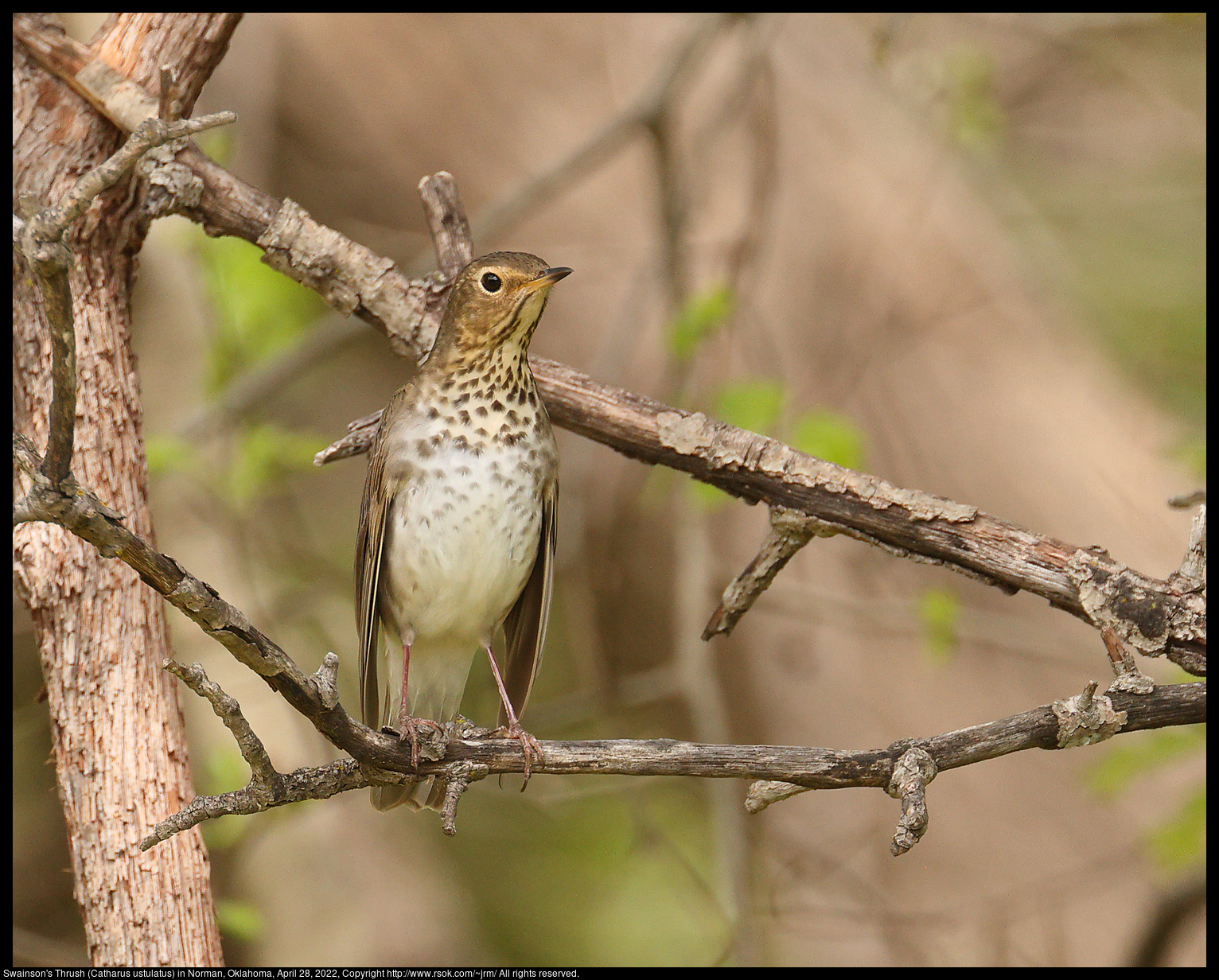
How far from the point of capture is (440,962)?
593 centimetres

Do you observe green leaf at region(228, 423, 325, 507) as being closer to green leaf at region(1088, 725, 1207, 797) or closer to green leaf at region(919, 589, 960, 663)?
green leaf at region(919, 589, 960, 663)

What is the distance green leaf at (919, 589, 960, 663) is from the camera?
4441 millimetres

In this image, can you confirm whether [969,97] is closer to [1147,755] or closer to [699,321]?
[699,321]

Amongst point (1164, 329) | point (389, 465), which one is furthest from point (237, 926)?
point (1164, 329)

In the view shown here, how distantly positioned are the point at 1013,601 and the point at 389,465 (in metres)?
3.18

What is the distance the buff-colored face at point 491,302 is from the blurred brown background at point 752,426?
50.6 inches

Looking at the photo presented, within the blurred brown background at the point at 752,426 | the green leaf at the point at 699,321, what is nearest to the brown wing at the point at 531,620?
the blurred brown background at the point at 752,426

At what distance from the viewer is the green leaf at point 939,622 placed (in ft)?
14.6

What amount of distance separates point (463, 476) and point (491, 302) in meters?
0.55

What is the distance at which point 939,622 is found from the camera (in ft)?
14.7

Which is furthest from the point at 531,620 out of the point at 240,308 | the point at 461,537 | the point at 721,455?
the point at 240,308

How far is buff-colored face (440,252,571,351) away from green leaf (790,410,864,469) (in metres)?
1.30

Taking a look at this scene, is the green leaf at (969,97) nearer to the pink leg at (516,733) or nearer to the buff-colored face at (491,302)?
the buff-colored face at (491,302)

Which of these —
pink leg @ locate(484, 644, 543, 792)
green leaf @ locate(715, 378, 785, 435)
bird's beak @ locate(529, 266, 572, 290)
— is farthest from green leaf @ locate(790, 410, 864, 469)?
pink leg @ locate(484, 644, 543, 792)
